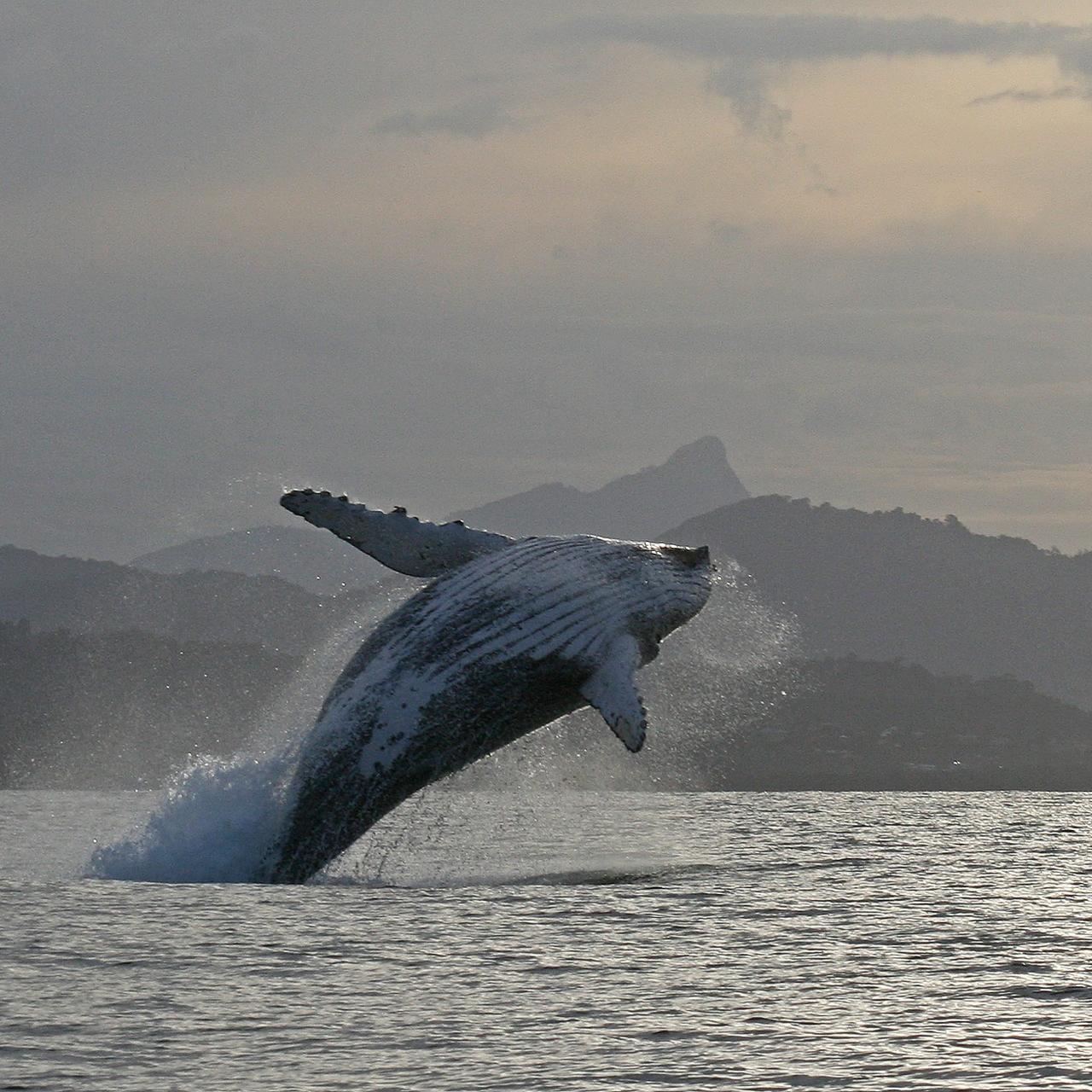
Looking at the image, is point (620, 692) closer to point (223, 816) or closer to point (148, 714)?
point (223, 816)

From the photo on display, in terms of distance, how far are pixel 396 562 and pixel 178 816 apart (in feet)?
13.8

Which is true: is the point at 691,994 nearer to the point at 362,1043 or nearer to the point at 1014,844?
the point at 362,1043

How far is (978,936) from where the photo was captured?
17.5 metres

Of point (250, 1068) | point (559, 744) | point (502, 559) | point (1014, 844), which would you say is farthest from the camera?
point (559, 744)

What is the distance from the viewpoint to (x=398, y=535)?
1933 centimetres

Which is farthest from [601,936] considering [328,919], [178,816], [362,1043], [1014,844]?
[1014,844]

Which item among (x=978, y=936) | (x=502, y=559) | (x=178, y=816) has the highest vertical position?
(x=502, y=559)

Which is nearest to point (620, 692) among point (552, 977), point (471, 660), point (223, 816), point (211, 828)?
point (471, 660)

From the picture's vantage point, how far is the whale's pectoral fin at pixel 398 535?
1900 centimetres

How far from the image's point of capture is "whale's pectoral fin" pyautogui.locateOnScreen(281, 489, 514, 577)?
1900 cm

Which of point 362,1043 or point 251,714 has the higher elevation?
point 251,714

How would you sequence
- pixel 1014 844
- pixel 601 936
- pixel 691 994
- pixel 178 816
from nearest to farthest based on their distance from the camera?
pixel 691 994 < pixel 601 936 < pixel 178 816 < pixel 1014 844

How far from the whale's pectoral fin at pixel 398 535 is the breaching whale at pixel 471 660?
0.03m

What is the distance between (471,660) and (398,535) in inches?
76.6
